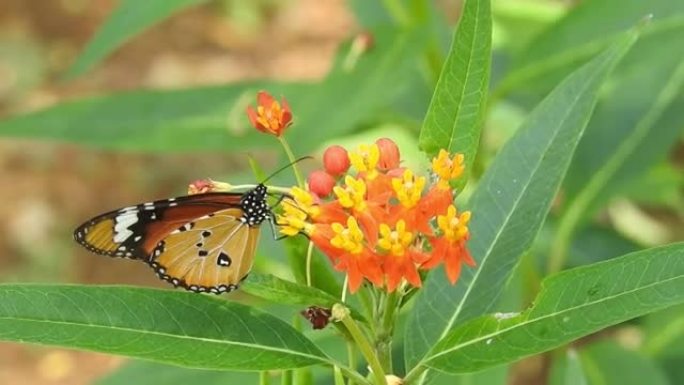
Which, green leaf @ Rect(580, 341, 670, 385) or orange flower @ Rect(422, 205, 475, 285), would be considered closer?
orange flower @ Rect(422, 205, 475, 285)

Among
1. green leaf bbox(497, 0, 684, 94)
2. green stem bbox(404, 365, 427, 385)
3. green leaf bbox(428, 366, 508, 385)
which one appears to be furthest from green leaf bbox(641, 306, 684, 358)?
green stem bbox(404, 365, 427, 385)

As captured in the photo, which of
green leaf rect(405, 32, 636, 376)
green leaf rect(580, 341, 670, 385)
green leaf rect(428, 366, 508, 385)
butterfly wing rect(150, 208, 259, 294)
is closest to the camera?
butterfly wing rect(150, 208, 259, 294)

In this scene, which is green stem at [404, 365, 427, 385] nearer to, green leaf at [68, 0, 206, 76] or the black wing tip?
the black wing tip

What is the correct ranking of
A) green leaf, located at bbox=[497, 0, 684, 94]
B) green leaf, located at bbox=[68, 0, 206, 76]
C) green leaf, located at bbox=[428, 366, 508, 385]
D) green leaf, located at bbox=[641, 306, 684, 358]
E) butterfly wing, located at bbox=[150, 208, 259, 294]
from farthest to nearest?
green leaf, located at bbox=[641, 306, 684, 358] < green leaf, located at bbox=[497, 0, 684, 94] < green leaf, located at bbox=[68, 0, 206, 76] < green leaf, located at bbox=[428, 366, 508, 385] < butterfly wing, located at bbox=[150, 208, 259, 294]

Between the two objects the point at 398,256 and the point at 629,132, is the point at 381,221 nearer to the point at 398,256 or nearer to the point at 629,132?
Answer: the point at 398,256

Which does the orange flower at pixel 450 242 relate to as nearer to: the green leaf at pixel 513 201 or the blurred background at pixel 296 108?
the green leaf at pixel 513 201

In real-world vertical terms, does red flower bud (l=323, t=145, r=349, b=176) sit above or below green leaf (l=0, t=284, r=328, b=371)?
above

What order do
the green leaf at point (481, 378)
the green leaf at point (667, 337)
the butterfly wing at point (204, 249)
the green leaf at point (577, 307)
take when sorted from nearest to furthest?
the green leaf at point (577, 307) < the butterfly wing at point (204, 249) < the green leaf at point (481, 378) < the green leaf at point (667, 337)

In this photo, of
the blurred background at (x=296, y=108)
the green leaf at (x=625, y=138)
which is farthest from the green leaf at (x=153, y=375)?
the green leaf at (x=625, y=138)
